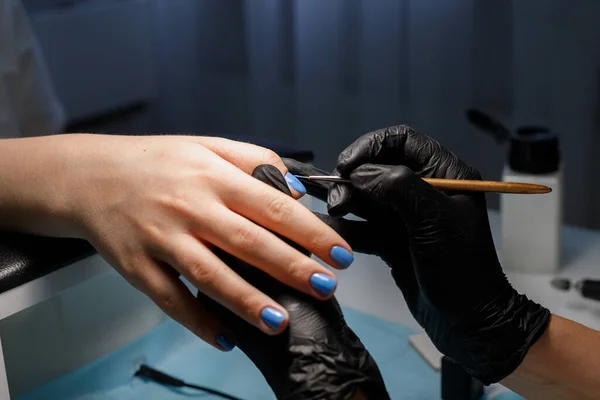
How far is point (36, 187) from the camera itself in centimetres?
78

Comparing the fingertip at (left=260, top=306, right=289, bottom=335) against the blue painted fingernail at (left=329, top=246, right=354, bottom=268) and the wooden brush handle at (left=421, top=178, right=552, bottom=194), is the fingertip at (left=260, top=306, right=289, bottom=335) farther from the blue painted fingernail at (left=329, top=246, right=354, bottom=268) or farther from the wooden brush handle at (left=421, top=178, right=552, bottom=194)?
the wooden brush handle at (left=421, top=178, right=552, bottom=194)

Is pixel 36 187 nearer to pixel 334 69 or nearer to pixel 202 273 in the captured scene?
pixel 202 273

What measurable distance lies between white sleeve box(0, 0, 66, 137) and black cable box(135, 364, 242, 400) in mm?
773

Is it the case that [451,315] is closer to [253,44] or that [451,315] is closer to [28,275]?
[28,275]

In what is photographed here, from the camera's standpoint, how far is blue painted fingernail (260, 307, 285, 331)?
620 millimetres

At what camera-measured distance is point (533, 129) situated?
118 cm

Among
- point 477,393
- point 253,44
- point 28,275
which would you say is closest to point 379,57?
point 253,44

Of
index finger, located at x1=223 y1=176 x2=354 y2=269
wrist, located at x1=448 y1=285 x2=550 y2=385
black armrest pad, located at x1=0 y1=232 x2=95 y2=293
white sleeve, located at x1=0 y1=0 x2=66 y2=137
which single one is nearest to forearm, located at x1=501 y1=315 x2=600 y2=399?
wrist, located at x1=448 y1=285 x2=550 y2=385

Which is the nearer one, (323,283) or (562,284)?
(323,283)

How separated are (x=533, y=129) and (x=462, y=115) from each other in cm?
61

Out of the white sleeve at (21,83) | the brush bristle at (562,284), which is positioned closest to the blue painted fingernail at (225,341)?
the brush bristle at (562,284)

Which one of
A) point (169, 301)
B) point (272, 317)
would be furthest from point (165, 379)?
point (272, 317)

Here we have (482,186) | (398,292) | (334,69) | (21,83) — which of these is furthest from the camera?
(334,69)

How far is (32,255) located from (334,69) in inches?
51.7
